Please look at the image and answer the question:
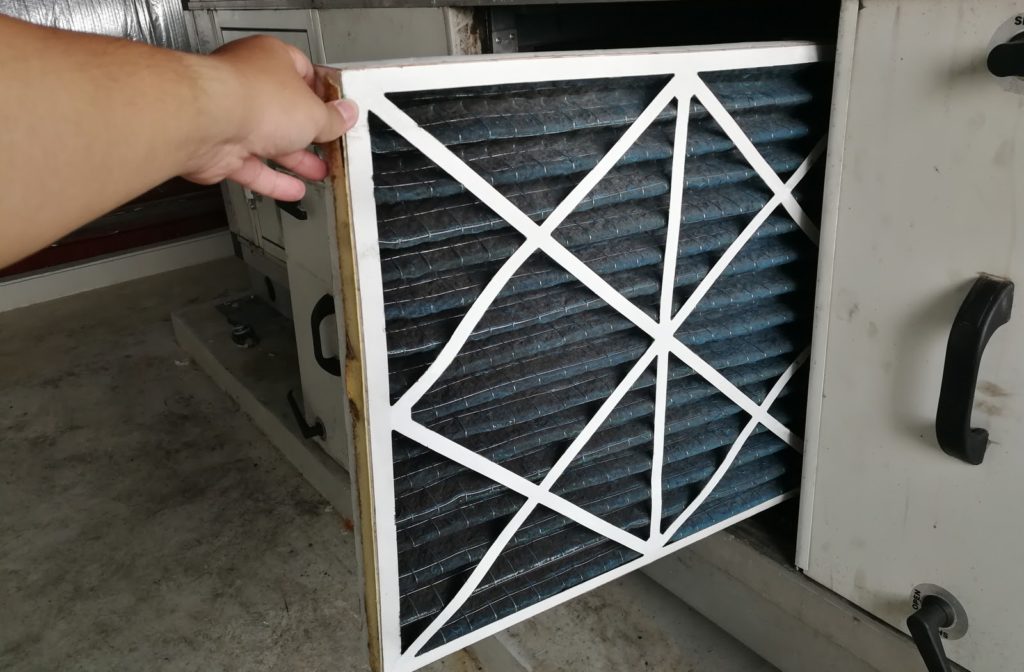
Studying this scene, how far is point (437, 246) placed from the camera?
2.59 feet

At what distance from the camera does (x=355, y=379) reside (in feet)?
2.48

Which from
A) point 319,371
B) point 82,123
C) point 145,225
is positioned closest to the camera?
point 82,123

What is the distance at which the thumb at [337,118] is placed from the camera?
66 centimetres

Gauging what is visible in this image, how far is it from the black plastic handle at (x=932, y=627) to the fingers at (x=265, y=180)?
869 millimetres

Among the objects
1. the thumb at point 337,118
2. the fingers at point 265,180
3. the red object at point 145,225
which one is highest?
the thumb at point 337,118

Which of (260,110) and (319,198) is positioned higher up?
(260,110)

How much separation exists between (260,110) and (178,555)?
1514 millimetres

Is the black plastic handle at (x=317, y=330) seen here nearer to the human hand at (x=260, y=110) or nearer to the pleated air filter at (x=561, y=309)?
the pleated air filter at (x=561, y=309)

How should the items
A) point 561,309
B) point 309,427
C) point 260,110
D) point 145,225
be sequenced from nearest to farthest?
1. point 260,110
2. point 561,309
3. point 309,427
4. point 145,225

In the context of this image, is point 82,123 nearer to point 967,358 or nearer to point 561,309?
point 561,309

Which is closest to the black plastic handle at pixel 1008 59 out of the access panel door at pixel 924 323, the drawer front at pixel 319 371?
the access panel door at pixel 924 323

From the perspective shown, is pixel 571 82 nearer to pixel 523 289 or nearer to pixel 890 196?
pixel 523 289

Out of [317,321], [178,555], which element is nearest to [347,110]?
[317,321]

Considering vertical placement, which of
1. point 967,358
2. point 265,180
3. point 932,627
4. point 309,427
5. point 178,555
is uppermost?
point 265,180
